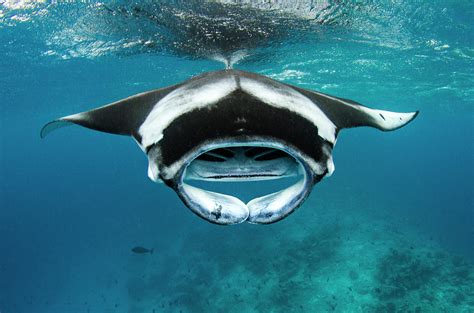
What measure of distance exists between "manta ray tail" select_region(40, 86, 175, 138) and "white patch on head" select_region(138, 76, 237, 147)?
9.9 inches

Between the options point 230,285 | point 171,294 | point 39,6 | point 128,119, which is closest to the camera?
point 128,119

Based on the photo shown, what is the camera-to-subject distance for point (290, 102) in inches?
83.6

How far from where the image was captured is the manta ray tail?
250 cm

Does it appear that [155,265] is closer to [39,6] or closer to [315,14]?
[39,6]

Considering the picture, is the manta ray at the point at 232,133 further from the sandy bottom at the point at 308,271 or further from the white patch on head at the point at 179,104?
the sandy bottom at the point at 308,271

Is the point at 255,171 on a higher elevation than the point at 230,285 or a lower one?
higher

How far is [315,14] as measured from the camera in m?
10.4

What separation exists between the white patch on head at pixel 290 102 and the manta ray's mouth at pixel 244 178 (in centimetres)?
30

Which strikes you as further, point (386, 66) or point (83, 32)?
point (386, 66)

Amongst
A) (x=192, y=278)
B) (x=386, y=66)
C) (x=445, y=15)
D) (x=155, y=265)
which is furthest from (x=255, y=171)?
(x=155, y=265)

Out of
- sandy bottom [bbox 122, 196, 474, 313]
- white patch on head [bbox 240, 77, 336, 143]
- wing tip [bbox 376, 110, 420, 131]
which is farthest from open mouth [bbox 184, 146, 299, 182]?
sandy bottom [bbox 122, 196, 474, 313]

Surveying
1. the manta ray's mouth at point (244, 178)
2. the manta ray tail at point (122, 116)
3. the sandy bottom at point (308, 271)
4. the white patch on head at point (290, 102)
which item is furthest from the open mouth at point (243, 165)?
the sandy bottom at point (308, 271)

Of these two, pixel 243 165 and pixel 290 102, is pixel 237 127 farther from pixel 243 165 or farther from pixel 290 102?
pixel 243 165

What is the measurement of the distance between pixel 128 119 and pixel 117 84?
2145 cm
